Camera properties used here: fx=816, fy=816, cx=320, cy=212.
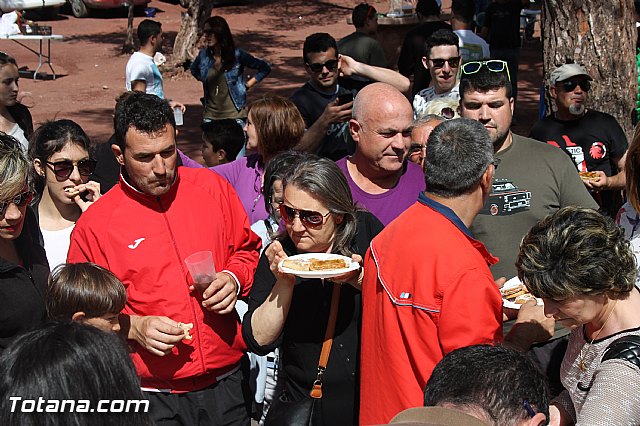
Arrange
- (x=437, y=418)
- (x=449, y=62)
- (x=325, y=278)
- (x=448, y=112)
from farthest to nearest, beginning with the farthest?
(x=449, y=62) → (x=448, y=112) → (x=325, y=278) → (x=437, y=418)

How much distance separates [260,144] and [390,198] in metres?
1.17

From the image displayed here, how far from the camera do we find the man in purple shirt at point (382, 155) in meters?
4.52

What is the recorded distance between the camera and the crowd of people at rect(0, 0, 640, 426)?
95.0 inches

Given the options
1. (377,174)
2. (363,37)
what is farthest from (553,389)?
(363,37)

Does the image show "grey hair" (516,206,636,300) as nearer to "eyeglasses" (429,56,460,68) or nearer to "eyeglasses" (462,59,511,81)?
"eyeglasses" (462,59,511,81)

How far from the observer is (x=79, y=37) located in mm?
24438

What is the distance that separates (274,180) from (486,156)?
1.31 meters

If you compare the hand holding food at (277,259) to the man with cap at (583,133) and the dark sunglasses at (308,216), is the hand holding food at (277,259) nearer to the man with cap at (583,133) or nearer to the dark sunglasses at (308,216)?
the dark sunglasses at (308,216)

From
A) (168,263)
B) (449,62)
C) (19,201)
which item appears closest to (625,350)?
(168,263)

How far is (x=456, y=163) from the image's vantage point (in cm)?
334

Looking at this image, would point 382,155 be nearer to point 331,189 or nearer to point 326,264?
point 331,189

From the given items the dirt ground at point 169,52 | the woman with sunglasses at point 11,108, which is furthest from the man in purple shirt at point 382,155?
the dirt ground at point 169,52

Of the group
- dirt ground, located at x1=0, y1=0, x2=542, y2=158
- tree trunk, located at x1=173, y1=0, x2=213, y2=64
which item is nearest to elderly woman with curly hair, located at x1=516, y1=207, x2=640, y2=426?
dirt ground, located at x1=0, y1=0, x2=542, y2=158

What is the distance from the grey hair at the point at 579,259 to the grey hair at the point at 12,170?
7.52 ft
